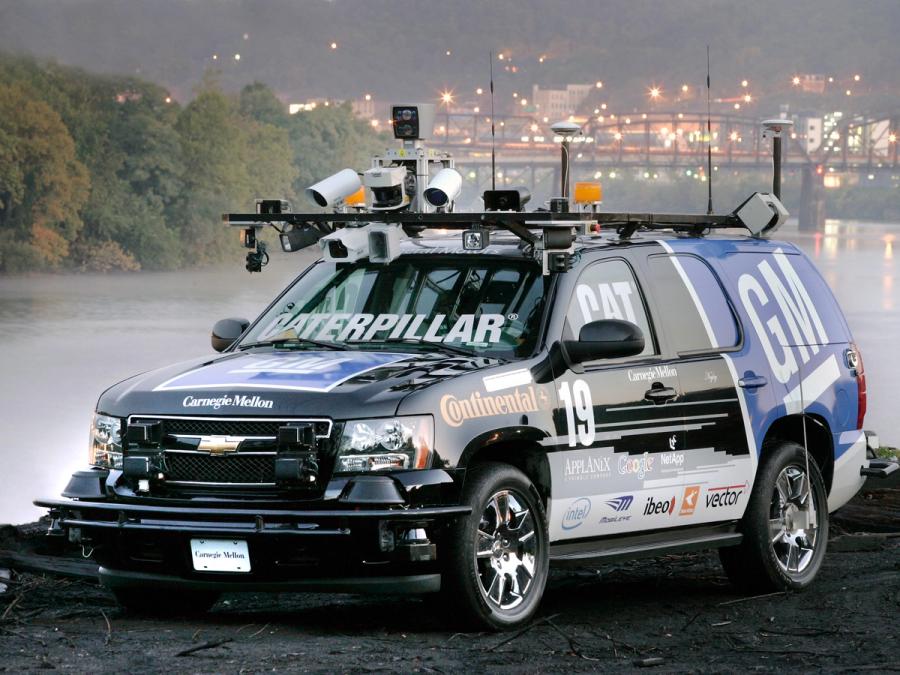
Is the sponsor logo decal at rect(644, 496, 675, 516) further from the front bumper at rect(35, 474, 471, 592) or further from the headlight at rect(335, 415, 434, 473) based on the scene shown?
the headlight at rect(335, 415, 434, 473)

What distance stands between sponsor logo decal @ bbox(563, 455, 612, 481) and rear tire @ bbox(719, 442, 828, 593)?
4.31 feet

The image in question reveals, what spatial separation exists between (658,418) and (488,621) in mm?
1498

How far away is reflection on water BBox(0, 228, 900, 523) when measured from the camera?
5147 cm

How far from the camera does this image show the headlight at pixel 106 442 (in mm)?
7973

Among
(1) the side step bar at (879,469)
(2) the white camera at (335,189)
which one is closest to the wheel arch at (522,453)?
(2) the white camera at (335,189)

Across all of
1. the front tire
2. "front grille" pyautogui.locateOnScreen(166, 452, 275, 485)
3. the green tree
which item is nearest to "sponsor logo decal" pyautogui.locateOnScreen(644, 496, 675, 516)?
the front tire

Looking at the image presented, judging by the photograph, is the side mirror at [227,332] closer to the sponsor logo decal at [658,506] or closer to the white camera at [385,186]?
the white camera at [385,186]

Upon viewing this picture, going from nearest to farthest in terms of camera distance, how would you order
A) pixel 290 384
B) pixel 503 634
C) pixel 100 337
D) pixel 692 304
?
pixel 290 384, pixel 503 634, pixel 692 304, pixel 100 337

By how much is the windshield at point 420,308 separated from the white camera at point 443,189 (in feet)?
1.17

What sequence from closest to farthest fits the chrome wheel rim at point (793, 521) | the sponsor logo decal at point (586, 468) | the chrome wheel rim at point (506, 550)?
the chrome wheel rim at point (506, 550)
the sponsor logo decal at point (586, 468)
the chrome wheel rim at point (793, 521)

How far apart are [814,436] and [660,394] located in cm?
176

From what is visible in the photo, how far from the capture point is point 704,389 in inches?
359

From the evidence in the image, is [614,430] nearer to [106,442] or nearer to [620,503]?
[620,503]

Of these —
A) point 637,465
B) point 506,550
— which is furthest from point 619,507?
point 506,550
